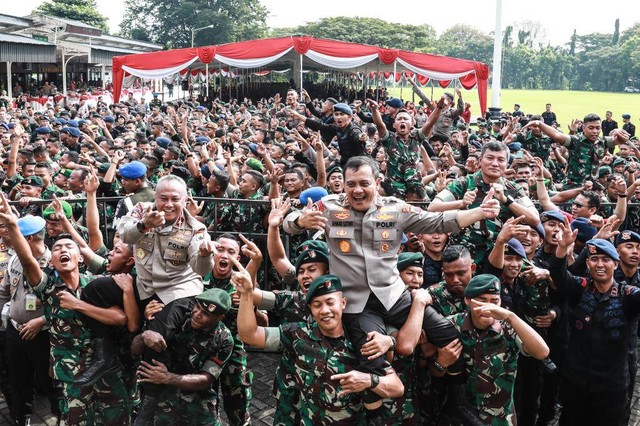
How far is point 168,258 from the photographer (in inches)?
150

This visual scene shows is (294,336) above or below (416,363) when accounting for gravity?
above

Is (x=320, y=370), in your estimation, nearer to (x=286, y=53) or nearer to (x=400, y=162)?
(x=400, y=162)

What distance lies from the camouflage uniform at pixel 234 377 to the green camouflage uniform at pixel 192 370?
0.43 m

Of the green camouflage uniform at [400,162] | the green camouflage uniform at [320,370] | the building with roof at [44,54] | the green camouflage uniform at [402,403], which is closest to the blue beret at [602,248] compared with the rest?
the green camouflage uniform at [402,403]

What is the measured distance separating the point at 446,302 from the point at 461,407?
71cm

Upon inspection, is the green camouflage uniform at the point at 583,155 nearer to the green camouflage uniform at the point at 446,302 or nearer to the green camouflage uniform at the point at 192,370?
the green camouflage uniform at the point at 446,302

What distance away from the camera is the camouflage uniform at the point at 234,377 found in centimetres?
425

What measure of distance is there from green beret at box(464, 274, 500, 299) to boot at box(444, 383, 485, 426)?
0.60 metres

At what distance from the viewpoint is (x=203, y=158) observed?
27.3 ft

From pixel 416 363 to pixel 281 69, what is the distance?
116ft

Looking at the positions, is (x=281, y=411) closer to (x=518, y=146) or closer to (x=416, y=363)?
(x=416, y=363)

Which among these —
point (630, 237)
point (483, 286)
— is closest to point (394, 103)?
point (630, 237)

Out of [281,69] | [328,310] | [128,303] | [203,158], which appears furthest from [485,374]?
[281,69]

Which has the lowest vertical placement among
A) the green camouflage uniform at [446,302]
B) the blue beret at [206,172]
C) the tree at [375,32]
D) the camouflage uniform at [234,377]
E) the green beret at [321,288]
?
the camouflage uniform at [234,377]
